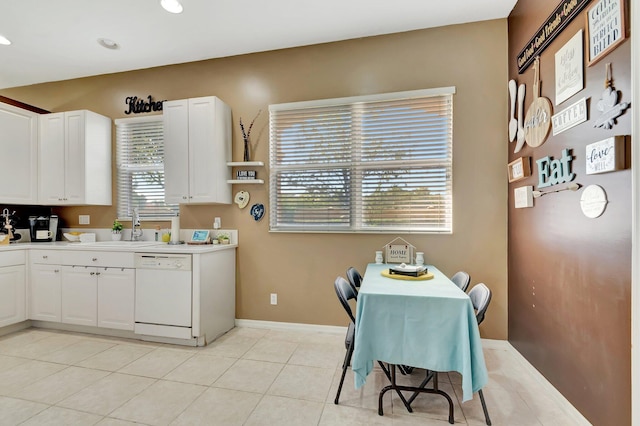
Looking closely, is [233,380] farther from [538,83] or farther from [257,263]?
[538,83]

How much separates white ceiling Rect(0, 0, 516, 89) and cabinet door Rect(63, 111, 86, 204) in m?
0.69

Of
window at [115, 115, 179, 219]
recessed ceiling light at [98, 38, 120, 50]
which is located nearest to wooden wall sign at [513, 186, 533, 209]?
window at [115, 115, 179, 219]

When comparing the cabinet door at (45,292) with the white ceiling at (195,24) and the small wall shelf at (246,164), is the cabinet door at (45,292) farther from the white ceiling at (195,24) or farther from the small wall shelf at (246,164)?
the white ceiling at (195,24)

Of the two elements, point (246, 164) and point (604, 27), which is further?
point (246, 164)

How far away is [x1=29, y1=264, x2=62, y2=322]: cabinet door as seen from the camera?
318cm

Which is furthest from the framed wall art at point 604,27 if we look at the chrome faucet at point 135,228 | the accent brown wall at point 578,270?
the chrome faucet at point 135,228

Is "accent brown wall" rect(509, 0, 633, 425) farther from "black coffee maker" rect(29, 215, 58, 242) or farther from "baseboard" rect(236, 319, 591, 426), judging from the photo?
"black coffee maker" rect(29, 215, 58, 242)

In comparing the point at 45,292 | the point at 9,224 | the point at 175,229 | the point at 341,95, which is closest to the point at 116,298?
the point at 175,229

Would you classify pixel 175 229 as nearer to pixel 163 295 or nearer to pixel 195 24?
pixel 163 295

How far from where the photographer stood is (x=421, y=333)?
67.6 inches

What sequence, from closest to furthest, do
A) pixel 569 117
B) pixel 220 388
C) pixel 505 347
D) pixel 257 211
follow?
1. pixel 569 117
2. pixel 220 388
3. pixel 505 347
4. pixel 257 211

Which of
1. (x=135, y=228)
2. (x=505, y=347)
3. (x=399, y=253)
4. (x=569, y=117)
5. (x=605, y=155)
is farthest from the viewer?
(x=135, y=228)

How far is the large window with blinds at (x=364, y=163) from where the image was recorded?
2.91 m

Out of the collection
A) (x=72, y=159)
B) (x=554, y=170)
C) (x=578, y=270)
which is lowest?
(x=578, y=270)
